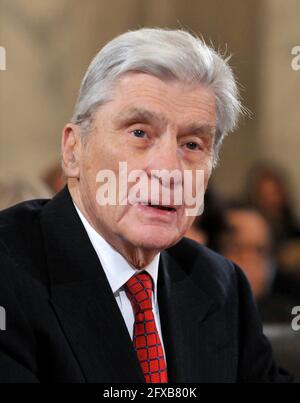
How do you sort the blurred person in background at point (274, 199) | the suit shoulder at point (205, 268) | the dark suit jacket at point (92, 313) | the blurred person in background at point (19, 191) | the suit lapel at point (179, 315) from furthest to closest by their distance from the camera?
the blurred person in background at point (274, 199)
the blurred person in background at point (19, 191)
the suit shoulder at point (205, 268)
the suit lapel at point (179, 315)
the dark suit jacket at point (92, 313)

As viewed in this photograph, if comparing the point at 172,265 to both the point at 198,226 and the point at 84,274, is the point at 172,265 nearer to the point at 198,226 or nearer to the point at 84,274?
the point at 84,274

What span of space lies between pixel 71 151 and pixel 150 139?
218mm

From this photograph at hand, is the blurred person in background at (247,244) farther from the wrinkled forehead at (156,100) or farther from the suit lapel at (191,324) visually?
the wrinkled forehead at (156,100)

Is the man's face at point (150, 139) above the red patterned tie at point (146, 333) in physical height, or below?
above

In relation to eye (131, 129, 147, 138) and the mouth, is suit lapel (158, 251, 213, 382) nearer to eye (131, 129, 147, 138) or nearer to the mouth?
the mouth

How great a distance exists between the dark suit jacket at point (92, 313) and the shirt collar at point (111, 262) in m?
0.03

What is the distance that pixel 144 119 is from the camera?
1371 millimetres

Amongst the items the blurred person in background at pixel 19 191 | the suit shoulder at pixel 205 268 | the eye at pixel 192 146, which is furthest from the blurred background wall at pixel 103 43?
the eye at pixel 192 146

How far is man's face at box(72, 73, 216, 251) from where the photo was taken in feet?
4.46

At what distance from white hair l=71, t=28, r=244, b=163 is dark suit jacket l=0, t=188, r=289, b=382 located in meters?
A: 0.22

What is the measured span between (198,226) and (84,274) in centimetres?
148

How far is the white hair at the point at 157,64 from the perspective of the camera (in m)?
1.35

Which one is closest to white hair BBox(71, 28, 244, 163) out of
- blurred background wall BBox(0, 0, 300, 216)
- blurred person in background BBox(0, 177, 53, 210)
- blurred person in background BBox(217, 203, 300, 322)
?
blurred person in background BBox(0, 177, 53, 210)

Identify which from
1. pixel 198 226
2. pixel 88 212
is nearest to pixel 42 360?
pixel 88 212
